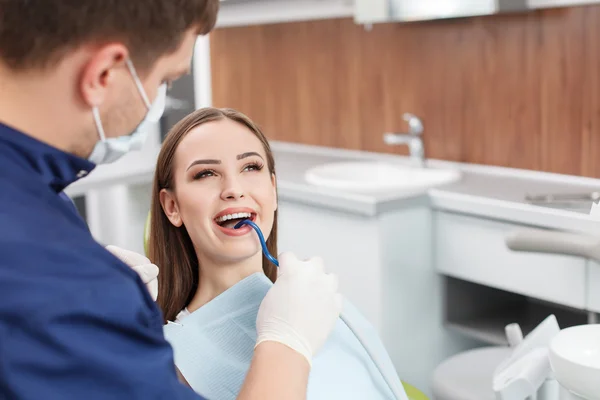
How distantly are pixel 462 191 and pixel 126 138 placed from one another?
1.79m

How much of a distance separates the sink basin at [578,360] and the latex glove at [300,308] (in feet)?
1.05

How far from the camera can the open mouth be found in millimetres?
1511

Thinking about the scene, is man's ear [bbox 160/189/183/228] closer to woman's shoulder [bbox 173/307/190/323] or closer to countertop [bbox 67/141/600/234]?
woman's shoulder [bbox 173/307/190/323]

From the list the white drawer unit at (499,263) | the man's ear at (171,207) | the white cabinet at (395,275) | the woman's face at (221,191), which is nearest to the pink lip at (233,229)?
the woman's face at (221,191)

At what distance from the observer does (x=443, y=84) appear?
3059 millimetres

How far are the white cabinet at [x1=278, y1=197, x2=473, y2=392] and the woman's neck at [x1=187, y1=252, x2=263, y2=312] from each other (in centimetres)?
109

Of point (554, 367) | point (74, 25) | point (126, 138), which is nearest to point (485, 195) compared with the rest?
point (554, 367)

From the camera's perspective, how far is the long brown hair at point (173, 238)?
5.20 feet

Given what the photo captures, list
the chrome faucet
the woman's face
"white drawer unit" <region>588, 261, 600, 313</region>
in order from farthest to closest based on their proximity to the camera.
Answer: the chrome faucet < "white drawer unit" <region>588, 261, 600, 313</region> < the woman's face

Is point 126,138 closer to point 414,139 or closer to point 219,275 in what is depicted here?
point 219,275

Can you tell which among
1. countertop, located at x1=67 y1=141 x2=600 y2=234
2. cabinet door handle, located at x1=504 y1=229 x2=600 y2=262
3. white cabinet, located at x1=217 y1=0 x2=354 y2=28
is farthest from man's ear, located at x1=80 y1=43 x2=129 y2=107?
white cabinet, located at x1=217 y1=0 x2=354 y2=28

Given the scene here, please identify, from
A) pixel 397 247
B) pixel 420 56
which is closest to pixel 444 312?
pixel 397 247

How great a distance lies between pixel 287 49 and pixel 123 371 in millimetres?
2957

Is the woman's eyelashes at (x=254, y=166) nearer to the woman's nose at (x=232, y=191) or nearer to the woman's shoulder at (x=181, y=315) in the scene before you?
the woman's nose at (x=232, y=191)
